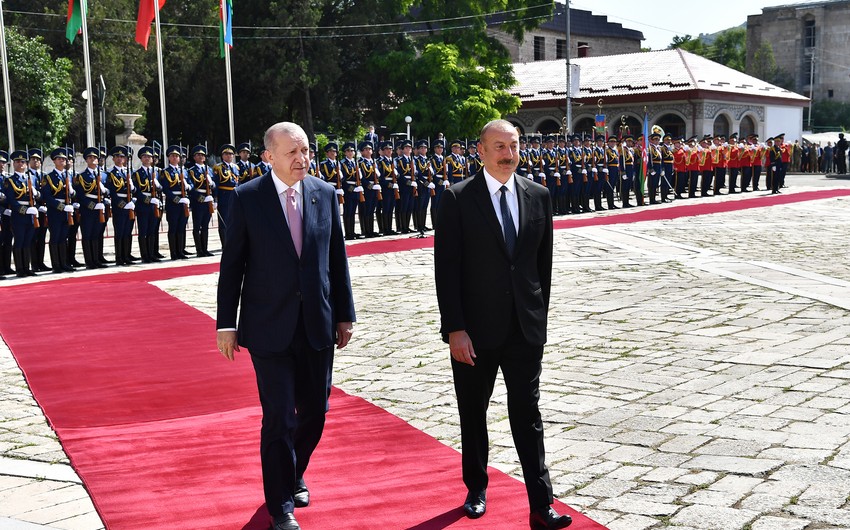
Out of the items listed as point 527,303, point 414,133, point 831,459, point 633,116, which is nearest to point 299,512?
point 527,303

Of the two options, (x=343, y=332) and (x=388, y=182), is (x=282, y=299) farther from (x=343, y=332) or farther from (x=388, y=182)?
(x=388, y=182)

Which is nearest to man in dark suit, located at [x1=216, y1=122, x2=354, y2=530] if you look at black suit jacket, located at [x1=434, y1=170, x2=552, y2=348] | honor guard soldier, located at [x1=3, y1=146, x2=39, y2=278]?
black suit jacket, located at [x1=434, y1=170, x2=552, y2=348]

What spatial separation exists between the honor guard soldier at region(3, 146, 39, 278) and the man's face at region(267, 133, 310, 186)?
1124 centimetres

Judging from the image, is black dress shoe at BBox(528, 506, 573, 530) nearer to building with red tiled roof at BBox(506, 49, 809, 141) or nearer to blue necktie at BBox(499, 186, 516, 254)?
blue necktie at BBox(499, 186, 516, 254)

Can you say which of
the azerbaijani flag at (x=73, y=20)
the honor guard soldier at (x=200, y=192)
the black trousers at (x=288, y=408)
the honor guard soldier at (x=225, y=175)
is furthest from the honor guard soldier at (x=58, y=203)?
the azerbaijani flag at (x=73, y=20)

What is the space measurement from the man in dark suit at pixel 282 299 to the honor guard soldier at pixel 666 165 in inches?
902

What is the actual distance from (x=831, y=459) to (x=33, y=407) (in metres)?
5.16

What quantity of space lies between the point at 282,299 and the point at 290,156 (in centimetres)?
66

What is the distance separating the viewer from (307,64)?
37.0 m

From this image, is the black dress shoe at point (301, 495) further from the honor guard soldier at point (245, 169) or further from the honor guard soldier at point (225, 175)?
the honor guard soldier at point (245, 169)

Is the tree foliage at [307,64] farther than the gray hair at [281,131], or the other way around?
the tree foliage at [307,64]

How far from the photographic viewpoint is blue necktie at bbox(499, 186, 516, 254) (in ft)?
14.6

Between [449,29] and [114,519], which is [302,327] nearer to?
[114,519]

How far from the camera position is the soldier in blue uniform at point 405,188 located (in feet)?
64.0
